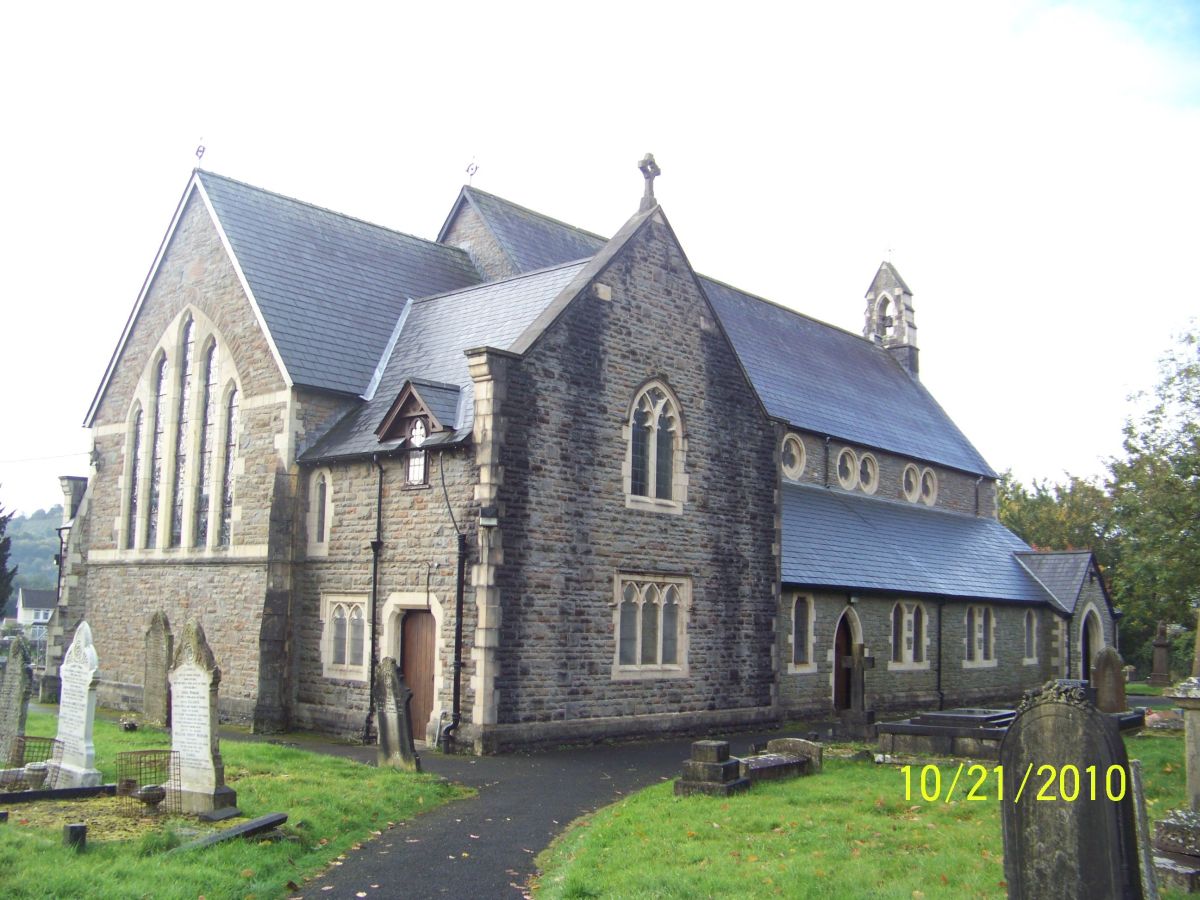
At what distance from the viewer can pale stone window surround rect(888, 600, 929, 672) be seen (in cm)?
2980

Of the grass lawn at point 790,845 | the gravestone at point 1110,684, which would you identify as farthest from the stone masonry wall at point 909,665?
the grass lawn at point 790,845

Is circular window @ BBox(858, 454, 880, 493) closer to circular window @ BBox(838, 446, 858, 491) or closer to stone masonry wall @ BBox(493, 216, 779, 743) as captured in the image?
circular window @ BBox(838, 446, 858, 491)

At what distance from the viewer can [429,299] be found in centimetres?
2505

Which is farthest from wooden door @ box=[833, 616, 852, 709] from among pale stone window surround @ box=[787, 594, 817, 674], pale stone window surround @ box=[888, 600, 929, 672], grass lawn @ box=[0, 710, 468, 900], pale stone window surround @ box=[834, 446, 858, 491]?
grass lawn @ box=[0, 710, 468, 900]

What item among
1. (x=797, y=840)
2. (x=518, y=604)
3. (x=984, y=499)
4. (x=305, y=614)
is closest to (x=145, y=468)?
(x=305, y=614)

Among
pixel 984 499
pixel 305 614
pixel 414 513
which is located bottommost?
pixel 305 614

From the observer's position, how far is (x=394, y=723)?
52.1 ft

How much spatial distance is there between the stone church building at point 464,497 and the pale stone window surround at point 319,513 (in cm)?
6

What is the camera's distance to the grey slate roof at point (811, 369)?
28672 mm

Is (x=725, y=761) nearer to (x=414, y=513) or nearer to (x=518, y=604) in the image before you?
(x=518, y=604)

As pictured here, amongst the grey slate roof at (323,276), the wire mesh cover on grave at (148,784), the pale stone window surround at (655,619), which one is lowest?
the wire mesh cover on grave at (148,784)

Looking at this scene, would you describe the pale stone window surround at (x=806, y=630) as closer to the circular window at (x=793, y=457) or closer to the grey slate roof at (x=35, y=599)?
the circular window at (x=793, y=457)

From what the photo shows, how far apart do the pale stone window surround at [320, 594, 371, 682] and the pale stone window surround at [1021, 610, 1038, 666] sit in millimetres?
23865

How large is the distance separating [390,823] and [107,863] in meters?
3.48
